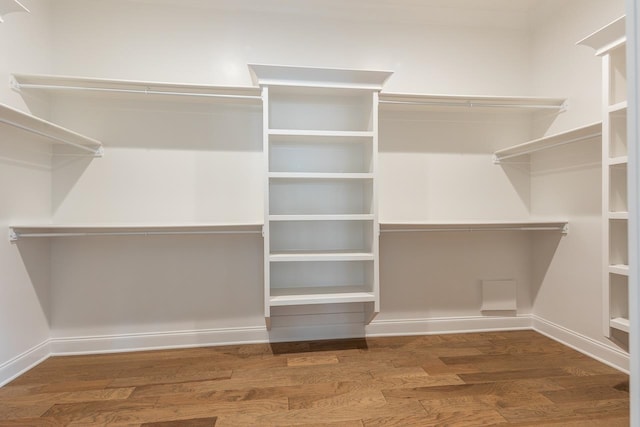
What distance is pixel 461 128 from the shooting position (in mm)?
2398

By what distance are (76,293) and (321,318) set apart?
1641 mm

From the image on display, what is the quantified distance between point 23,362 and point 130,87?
1.72 meters

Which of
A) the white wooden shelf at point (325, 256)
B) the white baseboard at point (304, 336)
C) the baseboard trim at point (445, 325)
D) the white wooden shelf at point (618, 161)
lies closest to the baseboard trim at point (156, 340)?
the white baseboard at point (304, 336)

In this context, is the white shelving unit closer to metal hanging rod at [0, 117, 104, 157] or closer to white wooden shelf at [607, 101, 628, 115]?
white wooden shelf at [607, 101, 628, 115]

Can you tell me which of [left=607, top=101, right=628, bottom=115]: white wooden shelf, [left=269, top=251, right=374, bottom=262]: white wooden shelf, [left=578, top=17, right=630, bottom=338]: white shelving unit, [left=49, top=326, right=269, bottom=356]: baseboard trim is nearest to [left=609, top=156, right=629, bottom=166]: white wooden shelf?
[left=578, top=17, right=630, bottom=338]: white shelving unit

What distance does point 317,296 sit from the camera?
1.96 m

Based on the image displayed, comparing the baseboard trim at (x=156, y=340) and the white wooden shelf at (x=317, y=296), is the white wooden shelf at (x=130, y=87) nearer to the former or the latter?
the white wooden shelf at (x=317, y=296)

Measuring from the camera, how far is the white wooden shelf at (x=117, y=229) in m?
1.76

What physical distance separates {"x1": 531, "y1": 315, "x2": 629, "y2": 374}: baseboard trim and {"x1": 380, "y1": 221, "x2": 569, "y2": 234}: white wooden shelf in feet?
2.26

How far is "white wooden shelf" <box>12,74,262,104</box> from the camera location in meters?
1.78

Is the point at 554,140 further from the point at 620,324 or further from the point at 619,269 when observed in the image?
the point at 620,324

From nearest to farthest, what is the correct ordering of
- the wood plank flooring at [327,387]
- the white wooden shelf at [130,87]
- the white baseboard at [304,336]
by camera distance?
1. the wood plank flooring at [327,387]
2. the white wooden shelf at [130,87]
3. the white baseboard at [304,336]

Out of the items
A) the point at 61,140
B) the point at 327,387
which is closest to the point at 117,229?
the point at 61,140

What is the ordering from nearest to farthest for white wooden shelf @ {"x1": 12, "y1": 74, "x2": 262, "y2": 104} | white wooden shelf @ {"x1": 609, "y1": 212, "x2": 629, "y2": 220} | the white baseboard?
1. white wooden shelf @ {"x1": 609, "y1": 212, "x2": 629, "y2": 220}
2. white wooden shelf @ {"x1": 12, "y1": 74, "x2": 262, "y2": 104}
3. the white baseboard
